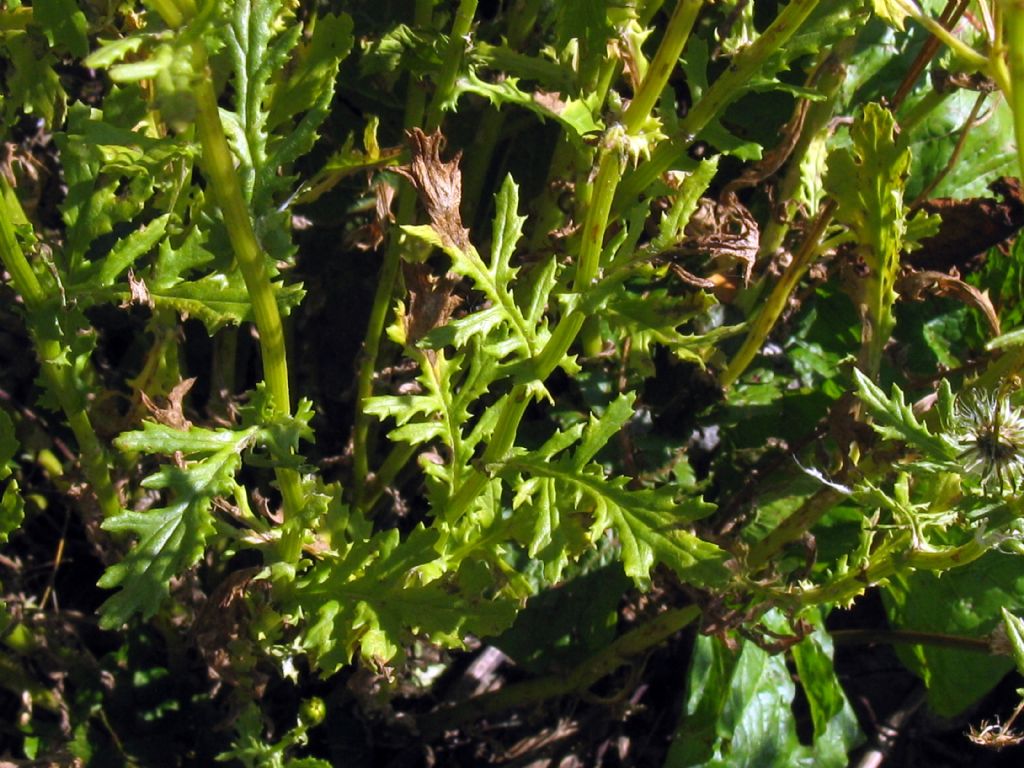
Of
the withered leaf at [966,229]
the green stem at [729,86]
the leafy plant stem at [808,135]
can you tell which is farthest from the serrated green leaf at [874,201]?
the withered leaf at [966,229]

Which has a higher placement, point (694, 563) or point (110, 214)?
point (110, 214)

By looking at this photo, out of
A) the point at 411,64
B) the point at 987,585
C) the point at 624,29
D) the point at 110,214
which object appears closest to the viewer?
the point at 624,29

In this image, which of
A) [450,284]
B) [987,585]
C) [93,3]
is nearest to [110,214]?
[93,3]

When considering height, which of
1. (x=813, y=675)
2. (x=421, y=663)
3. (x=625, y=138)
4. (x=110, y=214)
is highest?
(x=625, y=138)

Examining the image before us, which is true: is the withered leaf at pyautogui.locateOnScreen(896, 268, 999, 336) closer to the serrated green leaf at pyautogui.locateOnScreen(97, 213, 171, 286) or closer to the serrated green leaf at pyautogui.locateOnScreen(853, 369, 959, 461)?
the serrated green leaf at pyautogui.locateOnScreen(853, 369, 959, 461)

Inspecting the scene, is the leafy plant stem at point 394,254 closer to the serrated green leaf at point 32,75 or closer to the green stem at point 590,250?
Answer: the green stem at point 590,250

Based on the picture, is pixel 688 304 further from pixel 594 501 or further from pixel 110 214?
pixel 110 214
